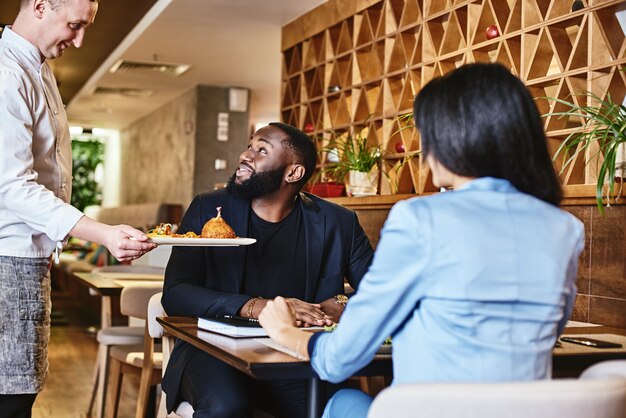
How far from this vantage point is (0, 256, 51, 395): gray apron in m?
Answer: 1.98

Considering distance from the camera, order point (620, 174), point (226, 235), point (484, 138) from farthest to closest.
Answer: point (620, 174) → point (226, 235) → point (484, 138)

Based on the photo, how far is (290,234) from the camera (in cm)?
260

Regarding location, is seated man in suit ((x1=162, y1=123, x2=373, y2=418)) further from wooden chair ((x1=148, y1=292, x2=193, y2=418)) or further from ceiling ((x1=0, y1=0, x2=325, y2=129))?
ceiling ((x1=0, y1=0, x2=325, y2=129))

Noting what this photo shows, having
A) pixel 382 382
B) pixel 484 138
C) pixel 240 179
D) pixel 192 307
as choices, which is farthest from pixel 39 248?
pixel 382 382

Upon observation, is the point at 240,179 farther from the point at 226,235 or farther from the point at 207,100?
the point at 207,100

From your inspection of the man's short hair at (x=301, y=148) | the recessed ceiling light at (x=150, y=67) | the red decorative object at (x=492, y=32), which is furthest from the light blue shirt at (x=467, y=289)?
the recessed ceiling light at (x=150, y=67)

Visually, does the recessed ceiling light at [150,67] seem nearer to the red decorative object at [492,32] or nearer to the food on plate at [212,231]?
the red decorative object at [492,32]

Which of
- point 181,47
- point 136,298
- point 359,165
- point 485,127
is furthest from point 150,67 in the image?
point 485,127

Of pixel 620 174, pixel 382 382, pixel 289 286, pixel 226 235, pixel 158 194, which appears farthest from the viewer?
pixel 158 194

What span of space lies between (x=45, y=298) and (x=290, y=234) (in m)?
0.83

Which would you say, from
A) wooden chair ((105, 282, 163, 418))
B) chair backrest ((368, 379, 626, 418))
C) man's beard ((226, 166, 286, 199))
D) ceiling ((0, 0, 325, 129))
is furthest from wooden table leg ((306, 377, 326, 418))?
ceiling ((0, 0, 325, 129))

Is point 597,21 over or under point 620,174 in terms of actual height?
over

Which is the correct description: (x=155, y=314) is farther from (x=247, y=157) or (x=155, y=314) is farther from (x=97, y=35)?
(x=97, y=35)

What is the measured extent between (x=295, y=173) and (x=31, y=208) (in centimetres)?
97
